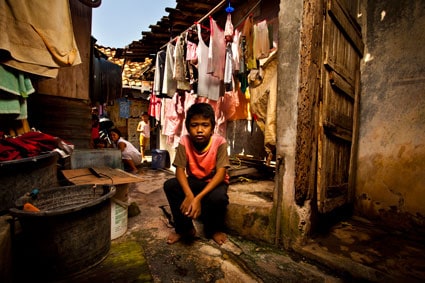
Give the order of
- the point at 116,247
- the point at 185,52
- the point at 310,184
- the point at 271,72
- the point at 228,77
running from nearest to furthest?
the point at 310,184 < the point at 116,247 < the point at 271,72 < the point at 228,77 < the point at 185,52

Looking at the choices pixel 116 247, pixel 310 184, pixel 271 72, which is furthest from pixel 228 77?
pixel 116 247

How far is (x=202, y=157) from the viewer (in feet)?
8.84

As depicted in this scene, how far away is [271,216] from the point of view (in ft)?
8.20

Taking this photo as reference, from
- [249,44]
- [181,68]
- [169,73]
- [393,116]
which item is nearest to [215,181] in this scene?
[393,116]

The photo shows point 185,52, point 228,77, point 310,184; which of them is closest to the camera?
point 310,184

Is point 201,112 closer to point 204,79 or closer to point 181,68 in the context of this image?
point 204,79

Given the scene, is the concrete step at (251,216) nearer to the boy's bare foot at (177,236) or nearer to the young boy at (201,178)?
the young boy at (201,178)

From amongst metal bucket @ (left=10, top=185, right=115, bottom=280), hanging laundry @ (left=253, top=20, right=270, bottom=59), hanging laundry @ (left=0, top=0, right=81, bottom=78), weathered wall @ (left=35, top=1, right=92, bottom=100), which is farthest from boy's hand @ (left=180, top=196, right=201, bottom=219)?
weathered wall @ (left=35, top=1, right=92, bottom=100)

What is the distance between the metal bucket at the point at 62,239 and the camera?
1.85 metres

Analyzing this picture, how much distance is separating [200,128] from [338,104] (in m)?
1.73

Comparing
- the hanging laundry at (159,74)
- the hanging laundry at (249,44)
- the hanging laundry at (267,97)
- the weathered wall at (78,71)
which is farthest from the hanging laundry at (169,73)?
the hanging laundry at (267,97)

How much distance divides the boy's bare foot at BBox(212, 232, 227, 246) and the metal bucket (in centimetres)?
122

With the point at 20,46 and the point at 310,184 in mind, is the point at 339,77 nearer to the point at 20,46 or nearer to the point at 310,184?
the point at 310,184

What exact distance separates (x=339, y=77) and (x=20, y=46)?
3618 millimetres
